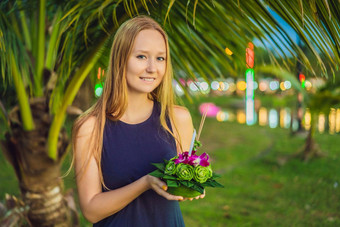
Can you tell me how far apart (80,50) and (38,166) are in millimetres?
897

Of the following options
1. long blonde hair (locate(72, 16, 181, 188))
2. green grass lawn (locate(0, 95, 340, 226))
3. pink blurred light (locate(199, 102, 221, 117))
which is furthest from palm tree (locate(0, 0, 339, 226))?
green grass lawn (locate(0, 95, 340, 226))

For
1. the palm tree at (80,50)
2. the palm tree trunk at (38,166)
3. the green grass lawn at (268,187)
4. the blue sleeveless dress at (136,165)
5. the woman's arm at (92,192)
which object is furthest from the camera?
the green grass lawn at (268,187)

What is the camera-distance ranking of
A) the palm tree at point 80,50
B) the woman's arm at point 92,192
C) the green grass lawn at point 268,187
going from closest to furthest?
the woman's arm at point 92,192 < the palm tree at point 80,50 < the green grass lawn at point 268,187

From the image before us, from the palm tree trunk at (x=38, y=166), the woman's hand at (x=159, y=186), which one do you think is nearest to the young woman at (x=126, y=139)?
the woman's hand at (x=159, y=186)

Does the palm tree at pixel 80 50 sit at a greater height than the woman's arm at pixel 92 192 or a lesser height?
greater

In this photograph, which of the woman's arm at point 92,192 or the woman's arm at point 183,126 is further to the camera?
the woman's arm at point 183,126

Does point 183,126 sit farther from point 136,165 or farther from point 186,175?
point 186,175

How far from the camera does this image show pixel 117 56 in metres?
1.35

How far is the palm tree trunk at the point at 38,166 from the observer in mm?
2520

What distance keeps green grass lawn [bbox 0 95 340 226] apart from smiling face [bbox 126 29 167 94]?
2.91 metres

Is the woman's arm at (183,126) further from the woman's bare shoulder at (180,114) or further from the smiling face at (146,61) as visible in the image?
the smiling face at (146,61)

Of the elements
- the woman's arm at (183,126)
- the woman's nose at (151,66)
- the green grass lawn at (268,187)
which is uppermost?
the woman's nose at (151,66)

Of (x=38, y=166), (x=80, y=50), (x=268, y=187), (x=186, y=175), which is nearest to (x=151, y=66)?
(x=186, y=175)

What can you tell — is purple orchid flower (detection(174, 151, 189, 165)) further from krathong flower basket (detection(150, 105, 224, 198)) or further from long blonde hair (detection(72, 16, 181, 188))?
long blonde hair (detection(72, 16, 181, 188))
